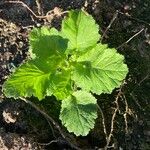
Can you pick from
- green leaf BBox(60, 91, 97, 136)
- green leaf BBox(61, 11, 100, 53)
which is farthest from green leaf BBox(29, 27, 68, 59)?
green leaf BBox(60, 91, 97, 136)

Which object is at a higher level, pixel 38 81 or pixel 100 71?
pixel 100 71

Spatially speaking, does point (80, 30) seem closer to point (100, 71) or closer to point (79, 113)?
point (100, 71)

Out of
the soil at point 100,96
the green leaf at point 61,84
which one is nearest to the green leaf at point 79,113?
the green leaf at point 61,84

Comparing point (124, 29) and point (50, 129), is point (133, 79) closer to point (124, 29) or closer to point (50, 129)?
point (124, 29)

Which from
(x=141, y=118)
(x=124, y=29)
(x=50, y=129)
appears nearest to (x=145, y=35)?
(x=124, y=29)

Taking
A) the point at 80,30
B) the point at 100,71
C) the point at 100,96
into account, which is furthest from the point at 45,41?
the point at 100,96

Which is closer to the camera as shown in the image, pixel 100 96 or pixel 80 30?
pixel 80 30

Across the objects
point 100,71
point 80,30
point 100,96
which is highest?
point 80,30
